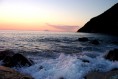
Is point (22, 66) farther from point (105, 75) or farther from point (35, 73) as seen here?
point (105, 75)

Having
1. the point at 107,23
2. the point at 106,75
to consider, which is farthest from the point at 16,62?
the point at 107,23

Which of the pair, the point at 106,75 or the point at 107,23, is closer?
the point at 106,75

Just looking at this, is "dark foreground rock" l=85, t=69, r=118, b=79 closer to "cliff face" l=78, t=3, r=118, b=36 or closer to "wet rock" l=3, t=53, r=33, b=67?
"wet rock" l=3, t=53, r=33, b=67

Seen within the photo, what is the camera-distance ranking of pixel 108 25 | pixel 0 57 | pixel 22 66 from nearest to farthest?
pixel 22 66, pixel 0 57, pixel 108 25

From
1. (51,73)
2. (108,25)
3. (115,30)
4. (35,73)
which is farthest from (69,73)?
(108,25)

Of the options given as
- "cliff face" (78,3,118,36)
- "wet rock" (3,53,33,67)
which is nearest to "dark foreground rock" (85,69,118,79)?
"wet rock" (3,53,33,67)

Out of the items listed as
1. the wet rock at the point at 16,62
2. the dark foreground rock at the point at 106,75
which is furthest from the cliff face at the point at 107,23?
the dark foreground rock at the point at 106,75

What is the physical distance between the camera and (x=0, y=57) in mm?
17781

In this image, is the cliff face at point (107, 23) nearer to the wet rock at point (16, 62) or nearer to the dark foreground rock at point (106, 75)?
the wet rock at point (16, 62)

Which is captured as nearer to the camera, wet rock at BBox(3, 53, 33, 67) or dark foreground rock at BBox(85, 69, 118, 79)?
dark foreground rock at BBox(85, 69, 118, 79)

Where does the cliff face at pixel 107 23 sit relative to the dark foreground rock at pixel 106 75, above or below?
above

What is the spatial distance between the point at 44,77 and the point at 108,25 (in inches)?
5563

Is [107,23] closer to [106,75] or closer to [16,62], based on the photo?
[16,62]

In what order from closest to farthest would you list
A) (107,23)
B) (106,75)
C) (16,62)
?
1. (106,75)
2. (16,62)
3. (107,23)
